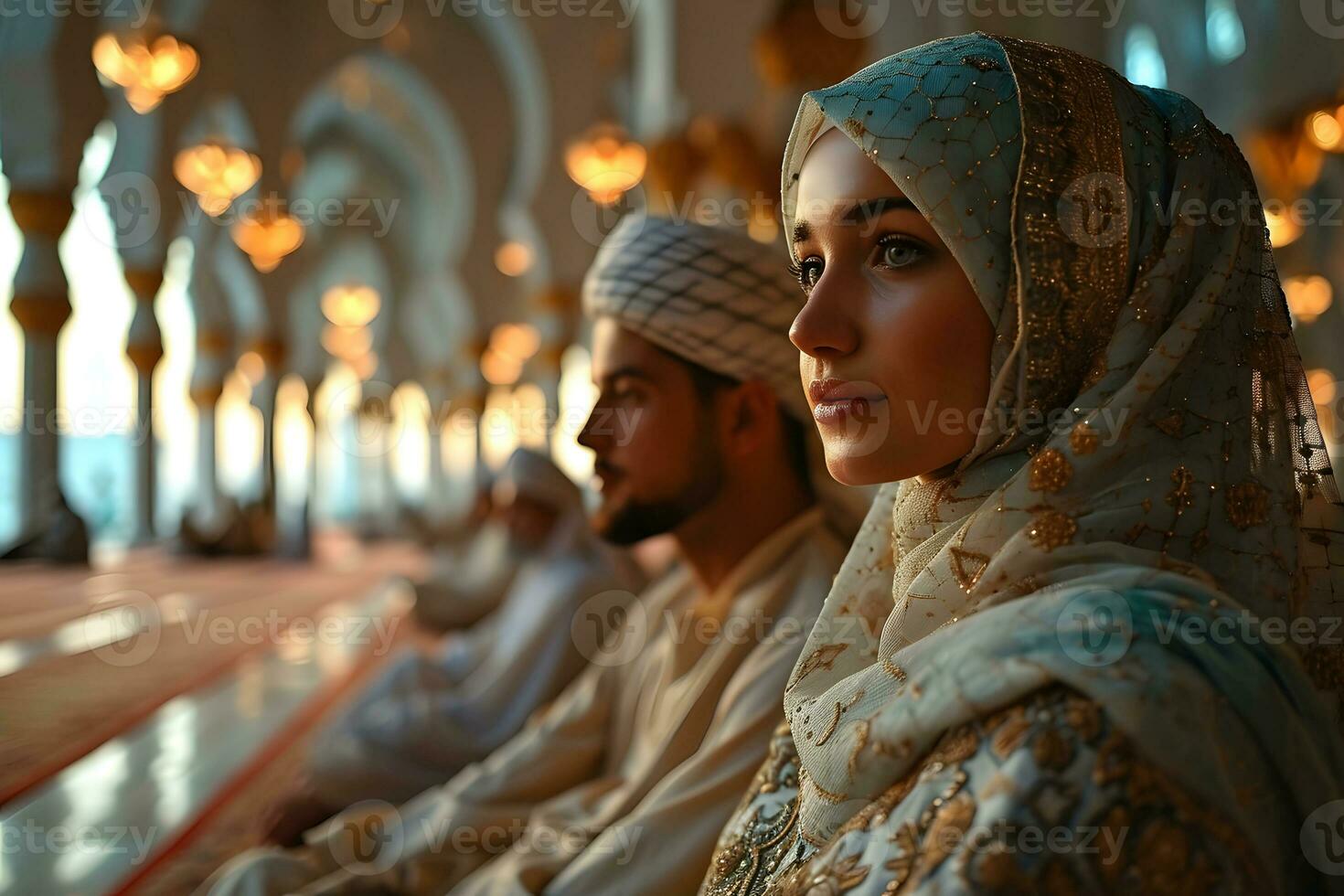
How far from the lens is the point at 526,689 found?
10.1 feet

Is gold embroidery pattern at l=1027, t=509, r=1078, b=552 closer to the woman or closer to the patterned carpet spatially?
the woman

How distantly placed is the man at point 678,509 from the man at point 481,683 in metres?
0.52

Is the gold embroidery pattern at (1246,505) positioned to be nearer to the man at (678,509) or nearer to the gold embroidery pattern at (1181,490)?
the gold embroidery pattern at (1181,490)

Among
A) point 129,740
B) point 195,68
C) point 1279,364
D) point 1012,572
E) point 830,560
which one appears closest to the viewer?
point 1012,572

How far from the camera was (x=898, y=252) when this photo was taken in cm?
99

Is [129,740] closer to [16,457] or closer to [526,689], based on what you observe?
[526,689]

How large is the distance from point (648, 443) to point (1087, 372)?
3.03 feet

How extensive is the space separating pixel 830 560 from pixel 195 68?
27.2ft

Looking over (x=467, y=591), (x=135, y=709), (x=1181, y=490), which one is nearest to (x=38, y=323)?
(x=467, y=591)

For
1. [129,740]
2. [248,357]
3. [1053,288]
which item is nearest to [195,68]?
[129,740]

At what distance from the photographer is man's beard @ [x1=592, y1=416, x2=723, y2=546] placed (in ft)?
5.84

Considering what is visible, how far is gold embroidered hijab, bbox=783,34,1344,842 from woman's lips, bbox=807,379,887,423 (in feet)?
0.33

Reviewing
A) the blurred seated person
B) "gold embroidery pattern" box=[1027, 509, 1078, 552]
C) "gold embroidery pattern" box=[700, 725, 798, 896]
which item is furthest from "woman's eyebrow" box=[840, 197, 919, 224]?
the blurred seated person

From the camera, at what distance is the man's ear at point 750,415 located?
181 centimetres
